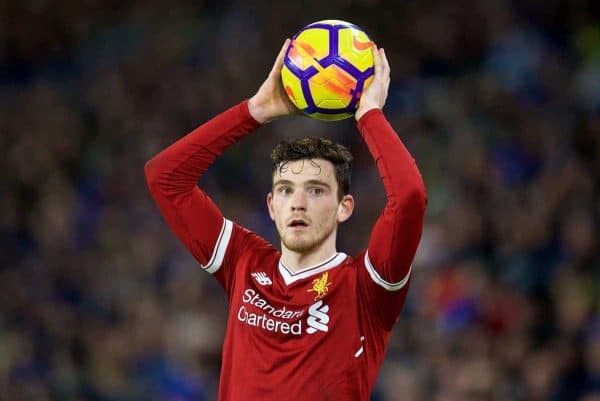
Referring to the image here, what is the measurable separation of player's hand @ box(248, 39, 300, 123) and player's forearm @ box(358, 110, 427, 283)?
47 centimetres

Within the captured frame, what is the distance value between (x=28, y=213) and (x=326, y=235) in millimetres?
5899

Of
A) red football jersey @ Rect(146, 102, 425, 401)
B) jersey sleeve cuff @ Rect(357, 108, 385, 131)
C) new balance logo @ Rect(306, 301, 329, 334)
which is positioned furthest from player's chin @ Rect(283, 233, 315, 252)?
jersey sleeve cuff @ Rect(357, 108, 385, 131)

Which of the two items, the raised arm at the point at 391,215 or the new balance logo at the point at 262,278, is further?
the new balance logo at the point at 262,278

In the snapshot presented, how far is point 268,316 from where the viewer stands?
3.88 meters

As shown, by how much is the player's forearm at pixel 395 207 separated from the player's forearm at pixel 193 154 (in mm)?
601

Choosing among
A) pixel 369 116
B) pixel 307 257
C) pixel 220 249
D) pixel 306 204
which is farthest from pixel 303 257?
pixel 369 116

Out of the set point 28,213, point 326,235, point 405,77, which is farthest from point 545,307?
point 28,213

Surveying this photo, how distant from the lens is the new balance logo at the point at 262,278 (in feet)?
13.2

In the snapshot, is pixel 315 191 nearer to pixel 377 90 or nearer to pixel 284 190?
pixel 284 190

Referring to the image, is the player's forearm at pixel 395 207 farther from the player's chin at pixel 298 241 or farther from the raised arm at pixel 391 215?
the player's chin at pixel 298 241

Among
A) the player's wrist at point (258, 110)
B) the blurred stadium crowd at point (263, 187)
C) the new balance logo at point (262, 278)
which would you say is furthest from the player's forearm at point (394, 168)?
the blurred stadium crowd at point (263, 187)

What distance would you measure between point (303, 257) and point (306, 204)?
22 cm

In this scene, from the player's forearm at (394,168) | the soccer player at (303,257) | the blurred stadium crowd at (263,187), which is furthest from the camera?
the blurred stadium crowd at (263,187)

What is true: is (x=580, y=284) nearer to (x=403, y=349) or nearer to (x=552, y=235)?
(x=552, y=235)
